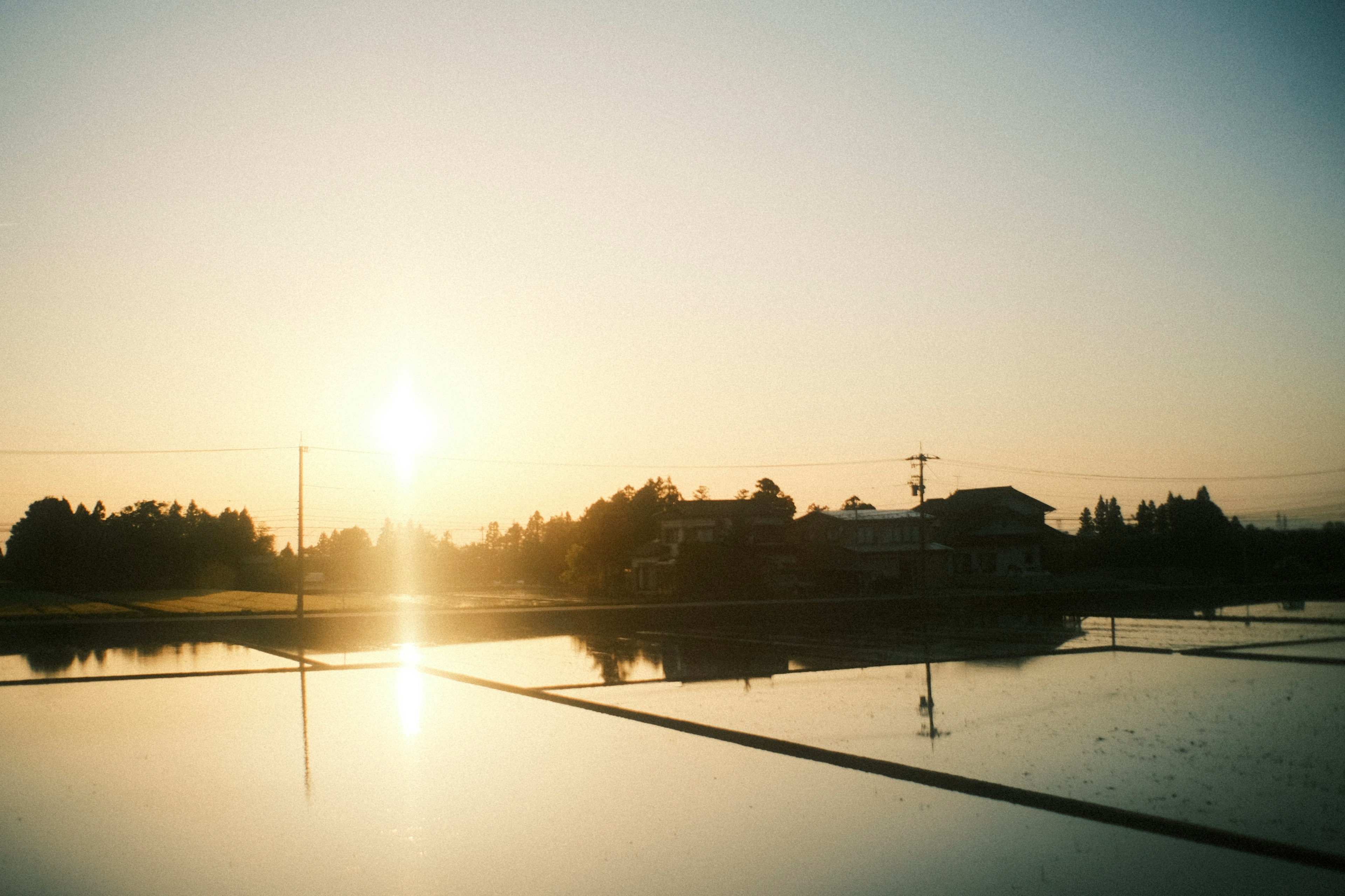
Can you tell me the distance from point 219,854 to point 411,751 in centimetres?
601

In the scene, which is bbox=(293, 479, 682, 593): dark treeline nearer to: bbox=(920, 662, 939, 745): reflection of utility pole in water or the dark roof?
the dark roof

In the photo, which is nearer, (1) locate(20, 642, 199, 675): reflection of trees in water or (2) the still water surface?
(2) the still water surface

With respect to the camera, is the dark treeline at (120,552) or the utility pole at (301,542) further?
the dark treeline at (120,552)

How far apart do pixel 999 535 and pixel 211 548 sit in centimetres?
7293

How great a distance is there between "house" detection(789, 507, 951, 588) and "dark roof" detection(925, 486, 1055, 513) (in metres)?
5.36

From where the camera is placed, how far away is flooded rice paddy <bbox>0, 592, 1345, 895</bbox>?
9.55 m

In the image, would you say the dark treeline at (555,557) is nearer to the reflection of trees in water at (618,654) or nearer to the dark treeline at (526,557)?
the dark treeline at (526,557)

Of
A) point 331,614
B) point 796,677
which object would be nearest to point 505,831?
point 796,677

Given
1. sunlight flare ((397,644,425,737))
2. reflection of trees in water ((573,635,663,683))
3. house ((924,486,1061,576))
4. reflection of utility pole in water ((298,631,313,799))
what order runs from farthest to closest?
house ((924,486,1061,576))
reflection of trees in water ((573,635,663,683))
sunlight flare ((397,644,425,737))
reflection of utility pole in water ((298,631,313,799))

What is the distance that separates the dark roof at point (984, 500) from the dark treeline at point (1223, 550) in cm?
483

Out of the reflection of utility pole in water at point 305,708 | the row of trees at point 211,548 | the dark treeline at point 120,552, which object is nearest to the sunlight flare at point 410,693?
the reflection of utility pole in water at point 305,708

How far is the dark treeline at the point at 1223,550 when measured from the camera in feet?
235

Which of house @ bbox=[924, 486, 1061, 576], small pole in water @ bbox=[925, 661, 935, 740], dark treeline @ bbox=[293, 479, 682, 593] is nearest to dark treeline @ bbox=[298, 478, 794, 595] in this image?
dark treeline @ bbox=[293, 479, 682, 593]

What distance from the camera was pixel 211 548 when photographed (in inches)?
3585
